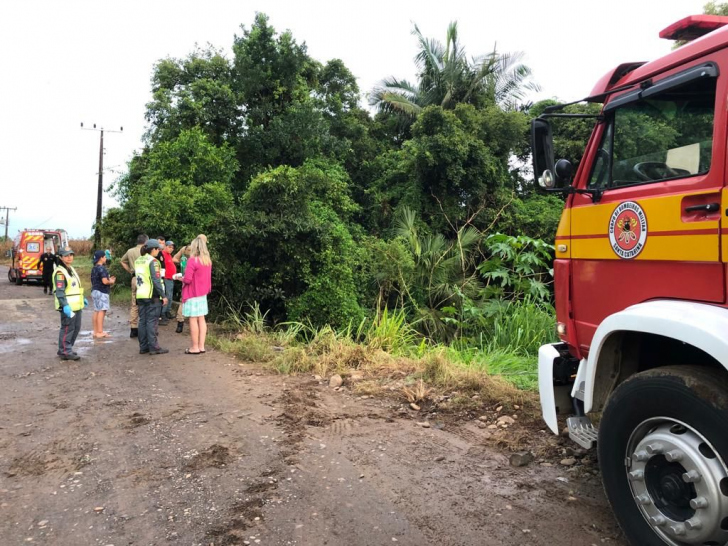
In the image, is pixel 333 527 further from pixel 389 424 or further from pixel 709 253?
pixel 709 253

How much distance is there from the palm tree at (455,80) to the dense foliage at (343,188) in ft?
0.22

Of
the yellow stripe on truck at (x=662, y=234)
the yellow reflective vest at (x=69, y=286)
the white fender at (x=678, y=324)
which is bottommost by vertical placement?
the yellow reflective vest at (x=69, y=286)

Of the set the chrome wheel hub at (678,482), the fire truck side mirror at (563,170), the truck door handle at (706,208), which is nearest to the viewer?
the chrome wheel hub at (678,482)

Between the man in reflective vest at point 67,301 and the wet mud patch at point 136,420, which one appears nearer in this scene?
the wet mud patch at point 136,420

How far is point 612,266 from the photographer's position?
3.08 m

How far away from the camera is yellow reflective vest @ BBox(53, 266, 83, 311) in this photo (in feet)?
24.5

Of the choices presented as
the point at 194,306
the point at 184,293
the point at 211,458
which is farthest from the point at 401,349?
the point at 211,458

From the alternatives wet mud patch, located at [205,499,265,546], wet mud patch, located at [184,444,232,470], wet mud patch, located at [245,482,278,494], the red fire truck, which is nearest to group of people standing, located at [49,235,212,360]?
wet mud patch, located at [184,444,232,470]

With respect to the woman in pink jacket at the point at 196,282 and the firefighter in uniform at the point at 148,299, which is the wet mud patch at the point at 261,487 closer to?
the woman in pink jacket at the point at 196,282

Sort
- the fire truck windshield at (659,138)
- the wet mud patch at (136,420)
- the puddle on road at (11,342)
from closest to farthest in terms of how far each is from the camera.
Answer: the fire truck windshield at (659,138)
the wet mud patch at (136,420)
the puddle on road at (11,342)

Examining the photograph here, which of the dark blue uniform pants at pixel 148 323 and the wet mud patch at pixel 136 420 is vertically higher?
the dark blue uniform pants at pixel 148 323

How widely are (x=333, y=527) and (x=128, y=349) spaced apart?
6409 millimetres

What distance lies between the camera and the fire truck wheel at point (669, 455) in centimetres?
227

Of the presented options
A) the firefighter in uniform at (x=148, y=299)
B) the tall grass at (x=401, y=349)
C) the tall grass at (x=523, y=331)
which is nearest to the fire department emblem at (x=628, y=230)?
the tall grass at (x=401, y=349)
